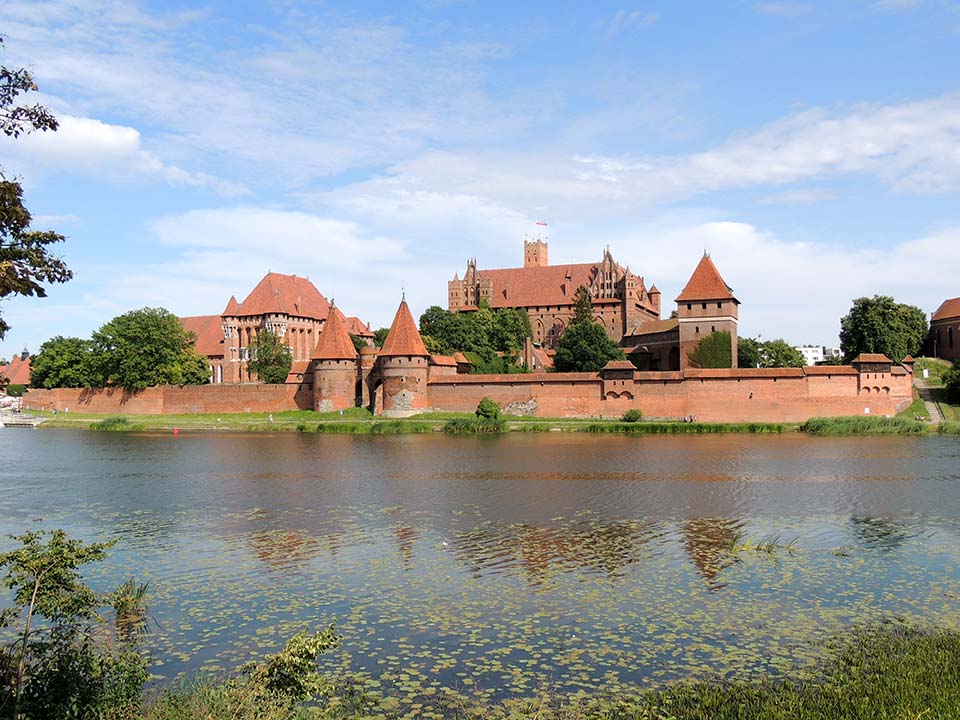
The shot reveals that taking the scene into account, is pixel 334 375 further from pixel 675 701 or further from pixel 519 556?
pixel 675 701

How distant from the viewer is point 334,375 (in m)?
44.3

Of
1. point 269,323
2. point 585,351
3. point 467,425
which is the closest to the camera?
point 467,425

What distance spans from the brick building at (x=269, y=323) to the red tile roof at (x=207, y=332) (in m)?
0.09

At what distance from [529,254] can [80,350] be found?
153 feet

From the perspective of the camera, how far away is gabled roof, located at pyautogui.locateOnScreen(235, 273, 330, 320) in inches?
2331

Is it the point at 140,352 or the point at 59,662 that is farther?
the point at 140,352

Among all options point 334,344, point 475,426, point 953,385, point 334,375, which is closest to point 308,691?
point 475,426

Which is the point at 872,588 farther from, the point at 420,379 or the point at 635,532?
the point at 420,379

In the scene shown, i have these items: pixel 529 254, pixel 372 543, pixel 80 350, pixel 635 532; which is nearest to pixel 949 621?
pixel 635 532

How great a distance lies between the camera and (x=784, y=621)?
340 inches

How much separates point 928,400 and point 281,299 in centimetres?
4004

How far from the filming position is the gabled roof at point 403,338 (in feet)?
138

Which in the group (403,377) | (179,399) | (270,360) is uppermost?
(270,360)

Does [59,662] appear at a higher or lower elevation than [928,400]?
lower
